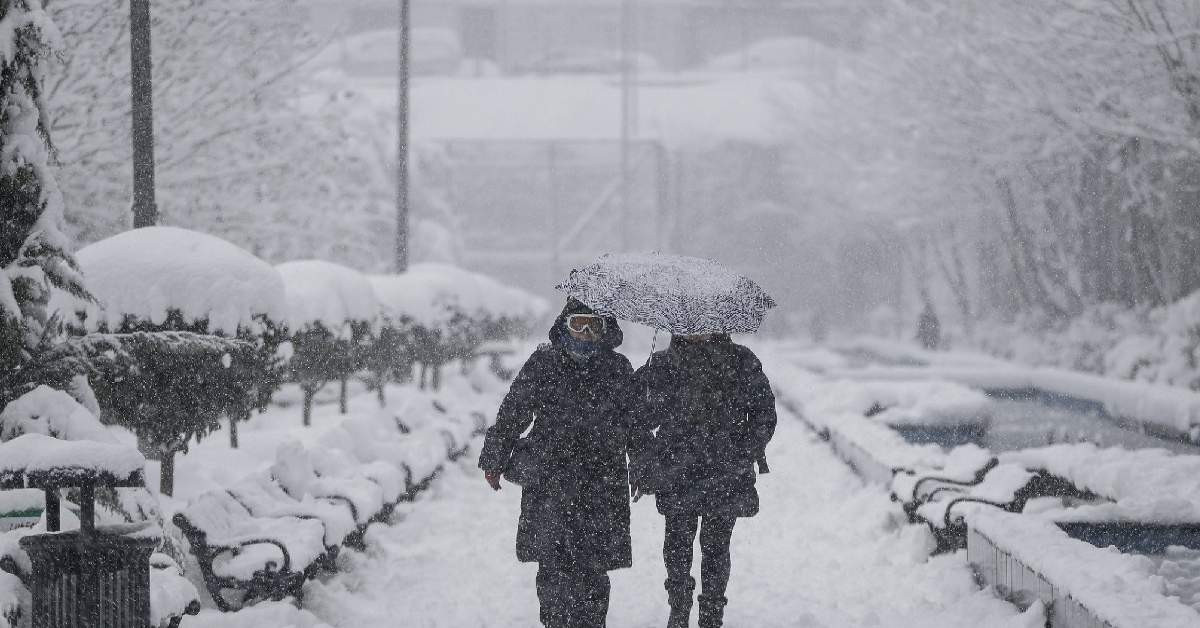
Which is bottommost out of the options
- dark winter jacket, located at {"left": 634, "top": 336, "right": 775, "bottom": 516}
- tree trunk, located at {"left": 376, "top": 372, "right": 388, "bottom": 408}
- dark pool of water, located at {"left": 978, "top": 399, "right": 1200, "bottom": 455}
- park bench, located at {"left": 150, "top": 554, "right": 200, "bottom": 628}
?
dark pool of water, located at {"left": 978, "top": 399, "right": 1200, "bottom": 455}

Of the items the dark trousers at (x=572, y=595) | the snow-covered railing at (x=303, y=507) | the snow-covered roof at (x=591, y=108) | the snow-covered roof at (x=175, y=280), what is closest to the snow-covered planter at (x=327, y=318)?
the snow-covered railing at (x=303, y=507)

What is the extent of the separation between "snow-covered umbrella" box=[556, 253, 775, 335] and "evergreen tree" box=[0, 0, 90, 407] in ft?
8.73

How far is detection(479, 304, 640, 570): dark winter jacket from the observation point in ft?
20.7

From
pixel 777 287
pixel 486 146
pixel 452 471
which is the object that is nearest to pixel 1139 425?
pixel 452 471

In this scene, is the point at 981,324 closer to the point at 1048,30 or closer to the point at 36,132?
the point at 1048,30

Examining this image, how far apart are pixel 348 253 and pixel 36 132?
798 inches

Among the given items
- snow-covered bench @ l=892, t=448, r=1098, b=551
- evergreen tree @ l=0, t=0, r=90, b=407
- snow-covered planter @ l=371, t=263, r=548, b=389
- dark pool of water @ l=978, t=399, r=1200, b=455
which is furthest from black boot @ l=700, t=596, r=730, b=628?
snow-covered planter @ l=371, t=263, r=548, b=389

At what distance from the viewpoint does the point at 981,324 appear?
→ 3797 cm

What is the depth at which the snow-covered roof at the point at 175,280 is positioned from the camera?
8914mm

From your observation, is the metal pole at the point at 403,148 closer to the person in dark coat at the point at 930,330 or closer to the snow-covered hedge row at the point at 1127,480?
the snow-covered hedge row at the point at 1127,480

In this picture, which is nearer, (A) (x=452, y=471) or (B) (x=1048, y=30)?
(A) (x=452, y=471)

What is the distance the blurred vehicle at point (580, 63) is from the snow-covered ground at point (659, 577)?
55806 millimetres

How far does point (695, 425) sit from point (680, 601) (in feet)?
2.97

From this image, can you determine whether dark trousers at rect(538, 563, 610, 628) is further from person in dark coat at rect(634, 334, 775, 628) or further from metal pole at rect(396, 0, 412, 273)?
metal pole at rect(396, 0, 412, 273)
